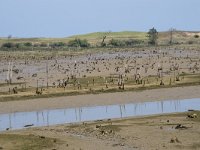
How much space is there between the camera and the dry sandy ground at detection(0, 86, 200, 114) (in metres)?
36.5

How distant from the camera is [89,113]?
3375 cm

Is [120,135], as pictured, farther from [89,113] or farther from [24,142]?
[89,113]

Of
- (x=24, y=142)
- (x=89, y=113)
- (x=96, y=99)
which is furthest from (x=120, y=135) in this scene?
(x=96, y=99)

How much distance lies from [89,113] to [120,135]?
29.2 ft

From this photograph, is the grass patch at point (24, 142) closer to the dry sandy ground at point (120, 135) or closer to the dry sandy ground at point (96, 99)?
the dry sandy ground at point (120, 135)

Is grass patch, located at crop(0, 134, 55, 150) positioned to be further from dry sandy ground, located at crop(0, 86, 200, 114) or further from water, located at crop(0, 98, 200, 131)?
dry sandy ground, located at crop(0, 86, 200, 114)

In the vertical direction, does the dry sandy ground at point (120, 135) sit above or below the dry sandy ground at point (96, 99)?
below

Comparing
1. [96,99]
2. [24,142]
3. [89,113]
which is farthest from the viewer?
[96,99]

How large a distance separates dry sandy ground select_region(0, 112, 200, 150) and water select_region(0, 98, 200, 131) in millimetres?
2345

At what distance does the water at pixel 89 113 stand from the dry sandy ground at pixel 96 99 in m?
1.19

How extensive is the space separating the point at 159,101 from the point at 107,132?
13.3 meters

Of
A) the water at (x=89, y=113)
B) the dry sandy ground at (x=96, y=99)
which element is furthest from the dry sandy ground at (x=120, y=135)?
the dry sandy ground at (x=96, y=99)

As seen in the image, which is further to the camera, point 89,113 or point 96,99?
point 96,99

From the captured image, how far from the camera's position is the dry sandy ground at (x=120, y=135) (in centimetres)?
2264
